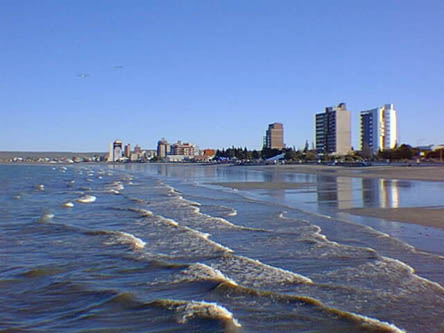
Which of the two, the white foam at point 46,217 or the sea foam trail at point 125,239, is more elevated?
the sea foam trail at point 125,239

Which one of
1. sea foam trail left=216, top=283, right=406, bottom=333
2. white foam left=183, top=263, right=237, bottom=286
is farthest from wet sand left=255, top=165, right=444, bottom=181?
sea foam trail left=216, top=283, right=406, bottom=333

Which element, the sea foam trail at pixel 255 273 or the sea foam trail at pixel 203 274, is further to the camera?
the sea foam trail at pixel 203 274

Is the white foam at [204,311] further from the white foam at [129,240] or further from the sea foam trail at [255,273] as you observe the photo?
the white foam at [129,240]

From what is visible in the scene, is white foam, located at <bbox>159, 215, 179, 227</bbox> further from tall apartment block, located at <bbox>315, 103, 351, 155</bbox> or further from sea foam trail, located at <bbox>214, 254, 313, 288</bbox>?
tall apartment block, located at <bbox>315, 103, 351, 155</bbox>

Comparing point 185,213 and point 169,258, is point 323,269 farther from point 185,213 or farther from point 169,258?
point 185,213

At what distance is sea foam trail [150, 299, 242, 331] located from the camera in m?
5.76

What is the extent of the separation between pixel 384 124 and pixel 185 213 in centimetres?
14534

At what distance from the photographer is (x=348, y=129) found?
14550cm

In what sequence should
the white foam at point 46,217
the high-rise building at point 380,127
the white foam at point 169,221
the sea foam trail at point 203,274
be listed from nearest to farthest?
the sea foam trail at point 203,274 → the white foam at point 169,221 → the white foam at point 46,217 → the high-rise building at point 380,127

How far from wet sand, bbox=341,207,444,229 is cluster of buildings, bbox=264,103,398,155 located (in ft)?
429

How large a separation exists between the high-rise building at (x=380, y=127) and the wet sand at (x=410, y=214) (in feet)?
453

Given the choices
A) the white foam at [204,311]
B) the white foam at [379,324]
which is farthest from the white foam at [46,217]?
the white foam at [379,324]

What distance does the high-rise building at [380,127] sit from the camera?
14962 centimetres

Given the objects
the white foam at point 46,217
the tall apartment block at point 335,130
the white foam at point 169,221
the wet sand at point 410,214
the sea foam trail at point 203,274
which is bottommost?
the white foam at point 46,217
